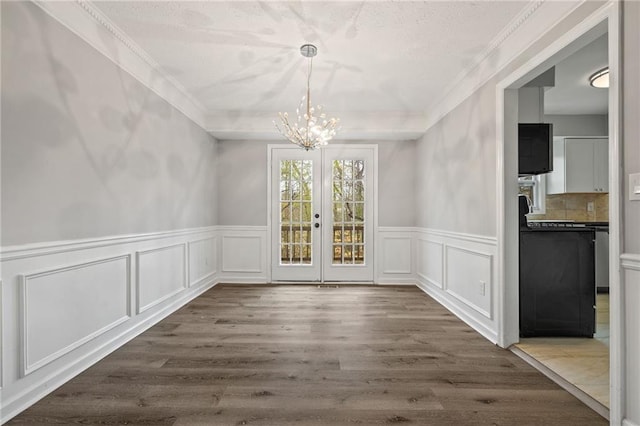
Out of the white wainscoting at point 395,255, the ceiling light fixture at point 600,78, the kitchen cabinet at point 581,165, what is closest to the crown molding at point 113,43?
the white wainscoting at point 395,255

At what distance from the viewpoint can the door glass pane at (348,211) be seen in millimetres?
5469

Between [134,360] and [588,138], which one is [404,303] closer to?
[134,360]

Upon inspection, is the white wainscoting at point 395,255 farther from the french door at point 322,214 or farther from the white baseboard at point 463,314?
the white baseboard at point 463,314

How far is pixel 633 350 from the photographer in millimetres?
1631

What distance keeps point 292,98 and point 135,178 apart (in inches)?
80.7

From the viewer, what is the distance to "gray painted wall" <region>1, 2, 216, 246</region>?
1.88 meters

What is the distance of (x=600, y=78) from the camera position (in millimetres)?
3650

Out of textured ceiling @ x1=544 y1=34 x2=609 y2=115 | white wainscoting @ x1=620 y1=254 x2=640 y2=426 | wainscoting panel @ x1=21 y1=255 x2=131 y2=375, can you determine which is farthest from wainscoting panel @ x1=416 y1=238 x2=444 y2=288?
wainscoting panel @ x1=21 y1=255 x2=131 y2=375

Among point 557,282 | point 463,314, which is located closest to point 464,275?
point 463,314

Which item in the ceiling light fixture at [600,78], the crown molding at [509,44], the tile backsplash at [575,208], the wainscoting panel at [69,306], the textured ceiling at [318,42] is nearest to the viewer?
the wainscoting panel at [69,306]

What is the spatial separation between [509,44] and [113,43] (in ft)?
10.2

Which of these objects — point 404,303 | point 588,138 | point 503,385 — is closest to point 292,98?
point 404,303

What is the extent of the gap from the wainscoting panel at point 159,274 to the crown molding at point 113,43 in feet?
5.25

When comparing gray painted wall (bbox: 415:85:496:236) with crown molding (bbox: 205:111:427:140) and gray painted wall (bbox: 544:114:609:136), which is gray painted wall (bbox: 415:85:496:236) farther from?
gray painted wall (bbox: 544:114:609:136)
